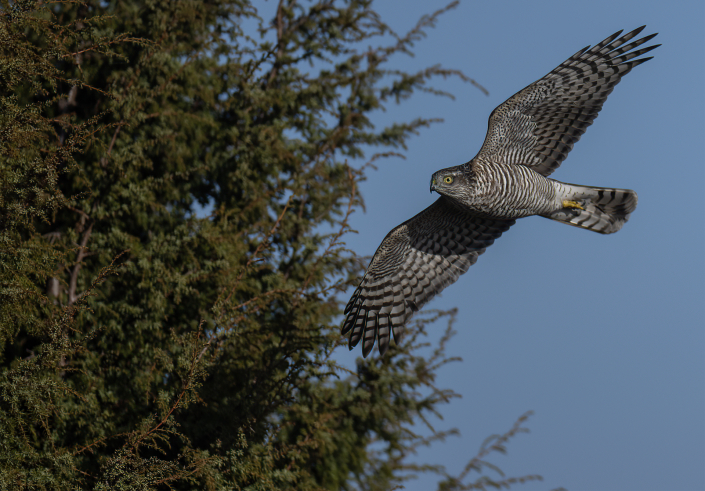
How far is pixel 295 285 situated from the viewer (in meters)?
7.06

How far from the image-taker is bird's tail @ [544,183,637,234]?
6.26m

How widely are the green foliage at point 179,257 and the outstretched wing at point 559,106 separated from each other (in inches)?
64.8

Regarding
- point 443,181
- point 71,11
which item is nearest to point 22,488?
point 443,181

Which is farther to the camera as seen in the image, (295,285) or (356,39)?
(356,39)

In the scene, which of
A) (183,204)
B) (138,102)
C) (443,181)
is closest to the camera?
(443,181)

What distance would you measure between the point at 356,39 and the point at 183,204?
336cm

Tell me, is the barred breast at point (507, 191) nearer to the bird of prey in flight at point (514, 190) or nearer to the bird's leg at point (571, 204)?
the bird of prey in flight at point (514, 190)

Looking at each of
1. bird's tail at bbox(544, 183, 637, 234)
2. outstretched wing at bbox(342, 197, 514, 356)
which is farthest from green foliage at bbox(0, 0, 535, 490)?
bird's tail at bbox(544, 183, 637, 234)

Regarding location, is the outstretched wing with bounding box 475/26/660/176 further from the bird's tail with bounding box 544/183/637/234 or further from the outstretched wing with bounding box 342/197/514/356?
the outstretched wing with bounding box 342/197/514/356

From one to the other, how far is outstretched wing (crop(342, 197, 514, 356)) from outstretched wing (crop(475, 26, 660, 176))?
2.94ft

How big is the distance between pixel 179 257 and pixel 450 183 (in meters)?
3.11

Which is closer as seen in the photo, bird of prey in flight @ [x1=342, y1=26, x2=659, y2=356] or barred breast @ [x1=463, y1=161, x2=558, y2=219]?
barred breast @ [x1=463, y1=161, x2=558, y2=219]

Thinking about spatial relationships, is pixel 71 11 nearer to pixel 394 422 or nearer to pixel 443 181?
pixel 443 181

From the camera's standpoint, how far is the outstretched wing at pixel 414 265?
20.7 ft
